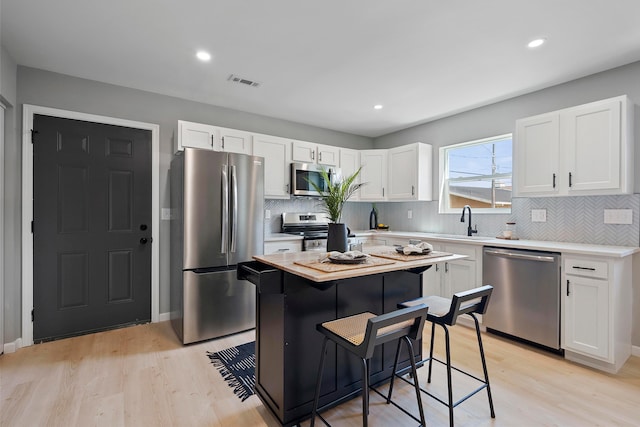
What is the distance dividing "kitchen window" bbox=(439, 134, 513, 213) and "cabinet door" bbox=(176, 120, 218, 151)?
3059mm

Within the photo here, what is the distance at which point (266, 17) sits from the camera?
6.80 ft

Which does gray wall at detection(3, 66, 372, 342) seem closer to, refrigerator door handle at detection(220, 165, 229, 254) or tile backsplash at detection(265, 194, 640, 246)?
refrigerator door handle at detection(220, 165, 229, 254)

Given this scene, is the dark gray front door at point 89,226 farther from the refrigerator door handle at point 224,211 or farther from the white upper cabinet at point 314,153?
the white upper cabinet at point 314,153

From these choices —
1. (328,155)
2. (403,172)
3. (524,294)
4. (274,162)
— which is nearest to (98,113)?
(274,162)

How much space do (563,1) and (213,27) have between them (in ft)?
7.50

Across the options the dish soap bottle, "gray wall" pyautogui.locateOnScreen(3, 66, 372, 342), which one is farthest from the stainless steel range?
"gray wall" pyautogui.locateOnScreen(3, 66, 372, 342)

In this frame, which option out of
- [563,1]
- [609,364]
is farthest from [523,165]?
[609,364]

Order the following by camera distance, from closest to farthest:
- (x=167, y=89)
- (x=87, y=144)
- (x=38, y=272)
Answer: (x=38, y=272) → (x=87, y=144) → (x=167, y=89)

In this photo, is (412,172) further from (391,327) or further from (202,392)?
(202,392)

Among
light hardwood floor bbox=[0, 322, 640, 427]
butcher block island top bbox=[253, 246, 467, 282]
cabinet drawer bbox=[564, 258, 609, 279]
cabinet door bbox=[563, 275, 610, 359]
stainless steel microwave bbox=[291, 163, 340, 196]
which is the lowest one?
Answer: light hardwood floor bbox=[0, 322, 640, 427]

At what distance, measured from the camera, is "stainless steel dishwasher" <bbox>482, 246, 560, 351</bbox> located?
2.61m

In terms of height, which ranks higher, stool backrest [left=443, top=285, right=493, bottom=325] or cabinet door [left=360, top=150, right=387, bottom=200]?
cabinet door [left=360, top=150, right=387, bottom=200]

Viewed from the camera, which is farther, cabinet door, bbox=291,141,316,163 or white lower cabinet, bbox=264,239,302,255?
cabinet door, bbox=291,141,316,163

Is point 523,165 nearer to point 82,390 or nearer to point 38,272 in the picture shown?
point 82,390
